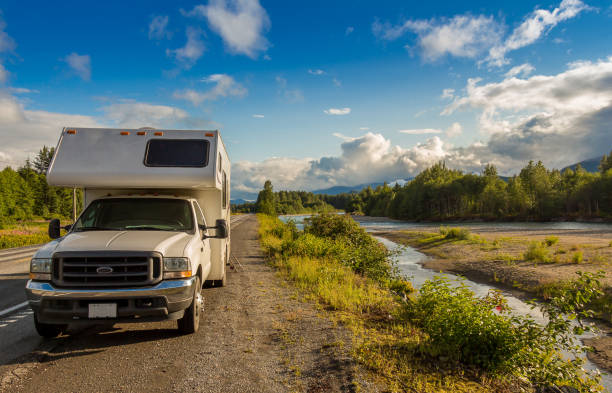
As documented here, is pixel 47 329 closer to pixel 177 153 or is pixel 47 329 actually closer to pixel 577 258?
pixel 177 153

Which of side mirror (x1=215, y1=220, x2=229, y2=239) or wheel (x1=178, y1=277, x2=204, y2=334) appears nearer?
wheel (x1=178, y1=277, x2=204, y2=334)

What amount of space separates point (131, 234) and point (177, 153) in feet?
6.29

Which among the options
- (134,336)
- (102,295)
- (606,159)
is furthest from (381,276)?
(606,159)

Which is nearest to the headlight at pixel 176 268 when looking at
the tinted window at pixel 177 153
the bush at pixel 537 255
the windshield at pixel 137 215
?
the windshield at pixel 137 215

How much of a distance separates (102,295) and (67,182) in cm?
295

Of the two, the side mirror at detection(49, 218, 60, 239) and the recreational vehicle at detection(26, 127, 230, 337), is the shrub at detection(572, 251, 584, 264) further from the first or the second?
the side mirror at detection(49, 218, 60, 239)

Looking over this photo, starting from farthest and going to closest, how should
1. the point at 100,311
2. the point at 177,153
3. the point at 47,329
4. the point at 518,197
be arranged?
the point at 518,197 → the point at 177,153 → the point at 47,329 → the point at 100,311

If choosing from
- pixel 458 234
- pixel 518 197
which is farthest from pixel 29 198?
pixel 518 197

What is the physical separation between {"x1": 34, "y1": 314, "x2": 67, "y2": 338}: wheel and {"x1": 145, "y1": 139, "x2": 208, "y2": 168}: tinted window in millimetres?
2999

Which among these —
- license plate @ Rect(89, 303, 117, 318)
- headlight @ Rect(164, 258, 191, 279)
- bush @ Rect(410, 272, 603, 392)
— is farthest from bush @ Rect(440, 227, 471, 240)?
license plate @ Rect(89, 303, 117, 318)

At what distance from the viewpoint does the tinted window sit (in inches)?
263

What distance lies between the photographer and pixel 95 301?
4.67 metres

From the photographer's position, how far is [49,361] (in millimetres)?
4691

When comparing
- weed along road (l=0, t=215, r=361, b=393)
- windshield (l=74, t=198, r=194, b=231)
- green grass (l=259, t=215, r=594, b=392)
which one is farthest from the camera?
windshield (l=74, t=198, r=194, b=231)
